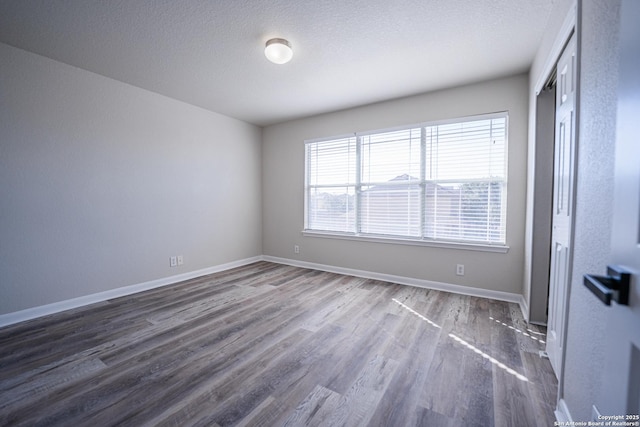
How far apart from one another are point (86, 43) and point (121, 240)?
2.08 meters

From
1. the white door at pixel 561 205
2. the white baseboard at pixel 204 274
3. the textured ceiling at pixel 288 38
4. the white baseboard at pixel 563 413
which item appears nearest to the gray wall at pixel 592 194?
the white baseboard at pixel 563 413

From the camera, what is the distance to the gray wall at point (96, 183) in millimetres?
2432

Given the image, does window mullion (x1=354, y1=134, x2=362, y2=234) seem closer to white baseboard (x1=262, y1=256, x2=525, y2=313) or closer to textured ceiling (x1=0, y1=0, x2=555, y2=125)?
white baseboard (x1=262, y1=256, x2=525, y2=313)

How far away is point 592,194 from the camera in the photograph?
3.53 ft

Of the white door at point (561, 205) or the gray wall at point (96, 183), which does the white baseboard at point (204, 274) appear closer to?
the gray wall at point (96, 183)

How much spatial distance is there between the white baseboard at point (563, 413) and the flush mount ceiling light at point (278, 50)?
3.09 metres

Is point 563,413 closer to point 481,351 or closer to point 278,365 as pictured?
point 481,351

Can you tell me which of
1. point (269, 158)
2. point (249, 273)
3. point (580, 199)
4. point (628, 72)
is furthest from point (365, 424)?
point (269, 158)

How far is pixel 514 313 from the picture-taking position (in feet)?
8.59

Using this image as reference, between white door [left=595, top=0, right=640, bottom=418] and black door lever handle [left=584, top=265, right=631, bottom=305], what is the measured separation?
0.01 m

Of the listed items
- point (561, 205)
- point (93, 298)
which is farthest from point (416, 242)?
point (93, 298)

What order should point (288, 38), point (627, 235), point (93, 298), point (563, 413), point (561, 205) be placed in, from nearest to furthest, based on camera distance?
point (627, 235)
point (563, 413)
point (561, 205)
point (288, 38)
point (93, 298)

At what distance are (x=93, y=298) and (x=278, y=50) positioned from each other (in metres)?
3.36

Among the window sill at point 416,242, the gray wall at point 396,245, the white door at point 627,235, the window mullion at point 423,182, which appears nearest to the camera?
the white door at point 627,235
